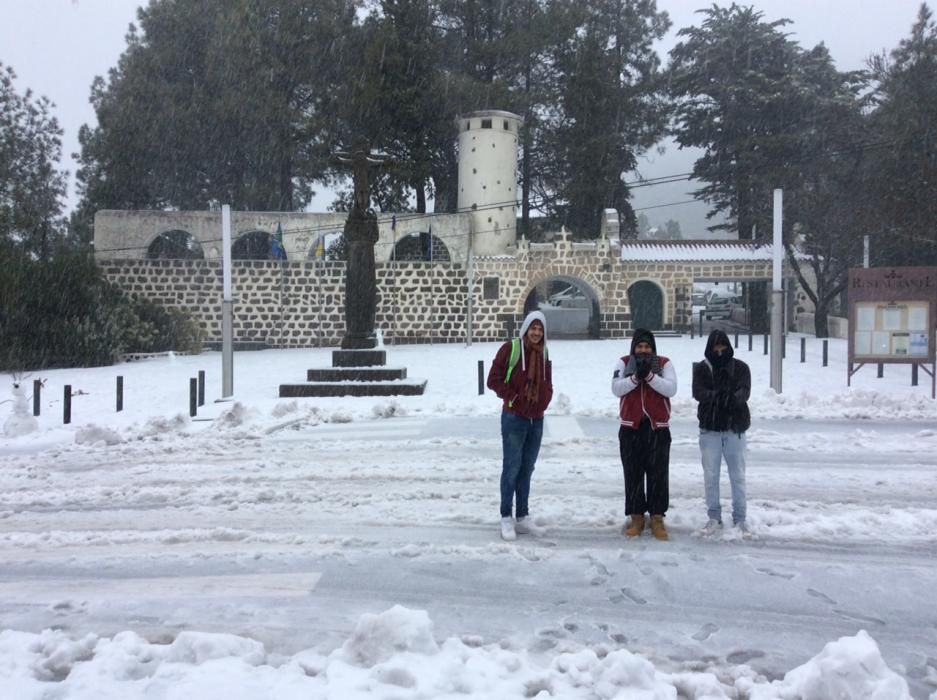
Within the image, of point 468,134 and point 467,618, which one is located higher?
point 468,134

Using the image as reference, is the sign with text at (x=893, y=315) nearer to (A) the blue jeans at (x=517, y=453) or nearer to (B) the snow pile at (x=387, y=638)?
(A) the blue jeans at (x=517, y=453)

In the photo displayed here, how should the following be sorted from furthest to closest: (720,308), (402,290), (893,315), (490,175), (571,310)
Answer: (720,308), (571,310), (490,175), (402,290), (893,315)

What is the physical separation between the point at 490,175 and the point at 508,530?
83.6 ft

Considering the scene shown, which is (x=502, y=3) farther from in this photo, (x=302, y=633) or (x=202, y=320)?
(x=302, y=633)

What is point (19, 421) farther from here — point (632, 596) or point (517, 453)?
point (632, 596)

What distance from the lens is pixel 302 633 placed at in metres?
4.59

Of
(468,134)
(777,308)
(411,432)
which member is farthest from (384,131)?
(411,432)

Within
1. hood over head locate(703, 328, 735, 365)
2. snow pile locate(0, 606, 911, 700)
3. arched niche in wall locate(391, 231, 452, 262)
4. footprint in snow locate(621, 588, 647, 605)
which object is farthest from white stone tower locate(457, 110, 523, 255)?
snow pile locate(0, 606, 911, 700)

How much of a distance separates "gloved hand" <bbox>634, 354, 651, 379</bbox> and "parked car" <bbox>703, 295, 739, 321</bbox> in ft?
121

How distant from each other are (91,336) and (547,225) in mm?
22412

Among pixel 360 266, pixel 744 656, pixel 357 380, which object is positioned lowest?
pixel 744 656

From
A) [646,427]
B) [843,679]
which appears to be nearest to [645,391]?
[646,427]

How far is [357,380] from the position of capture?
15.6 metres

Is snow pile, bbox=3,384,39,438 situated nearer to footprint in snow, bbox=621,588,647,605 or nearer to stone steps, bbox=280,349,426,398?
stone steps, bbox=280,349,426,398
